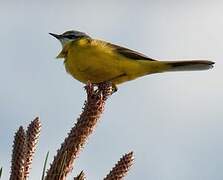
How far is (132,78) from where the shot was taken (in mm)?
8242

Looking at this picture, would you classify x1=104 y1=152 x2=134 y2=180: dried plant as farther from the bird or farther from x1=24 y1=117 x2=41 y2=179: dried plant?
the bird

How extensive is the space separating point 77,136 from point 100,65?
5268 millimetres

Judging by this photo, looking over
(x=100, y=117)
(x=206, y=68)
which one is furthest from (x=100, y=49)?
(x=100, y=117)

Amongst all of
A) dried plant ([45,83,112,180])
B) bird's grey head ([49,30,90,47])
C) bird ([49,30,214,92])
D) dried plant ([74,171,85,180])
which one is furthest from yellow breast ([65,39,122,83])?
dried plant ([74,171,85,180])

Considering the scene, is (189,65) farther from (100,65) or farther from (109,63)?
(100,65)

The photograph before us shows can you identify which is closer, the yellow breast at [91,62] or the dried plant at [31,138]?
the dried plant at [31,138]

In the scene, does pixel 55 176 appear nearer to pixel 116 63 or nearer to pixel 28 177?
pixel 28 177

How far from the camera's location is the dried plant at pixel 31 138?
2.97 m

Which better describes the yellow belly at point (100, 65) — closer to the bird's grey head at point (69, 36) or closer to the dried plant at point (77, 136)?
the bird's grey head at point (69, 36)

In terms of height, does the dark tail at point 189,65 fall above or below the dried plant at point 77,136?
Answer: above

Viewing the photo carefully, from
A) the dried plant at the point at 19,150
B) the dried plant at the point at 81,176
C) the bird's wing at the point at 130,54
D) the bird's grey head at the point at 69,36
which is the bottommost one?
the dried plant at the point at 81,176

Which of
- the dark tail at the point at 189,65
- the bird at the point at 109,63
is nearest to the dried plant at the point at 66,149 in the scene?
the dark tail at the point at 189,65

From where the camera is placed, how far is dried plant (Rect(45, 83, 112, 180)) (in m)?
2.74

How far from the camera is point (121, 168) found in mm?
2871
